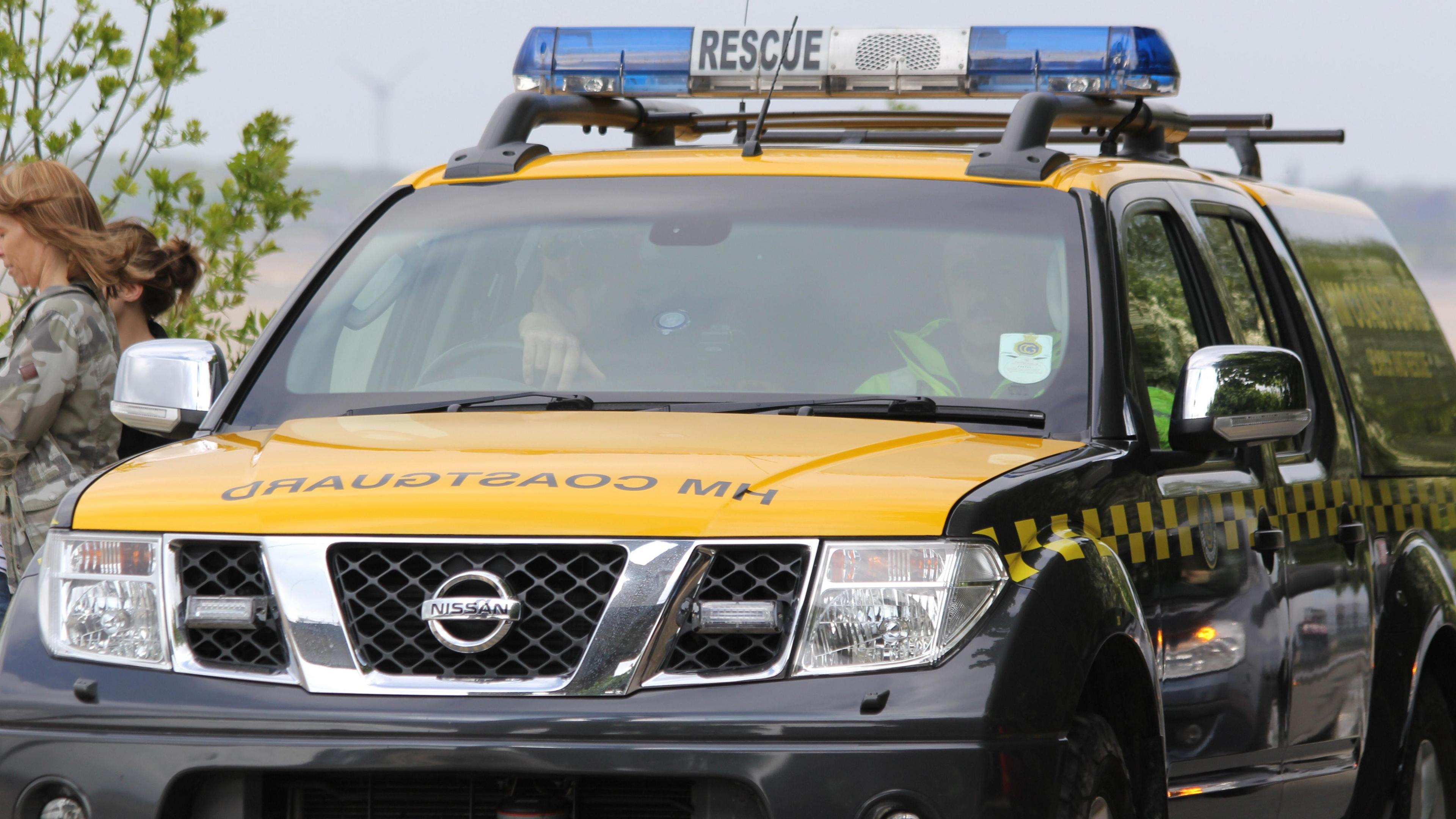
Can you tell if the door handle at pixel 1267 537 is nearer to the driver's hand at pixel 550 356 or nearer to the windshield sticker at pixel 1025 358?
the windshield sticker at pixel 1025 358

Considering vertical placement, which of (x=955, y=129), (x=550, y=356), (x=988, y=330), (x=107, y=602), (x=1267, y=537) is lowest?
(x=1267, y=537)

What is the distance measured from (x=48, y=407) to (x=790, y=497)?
117 inches

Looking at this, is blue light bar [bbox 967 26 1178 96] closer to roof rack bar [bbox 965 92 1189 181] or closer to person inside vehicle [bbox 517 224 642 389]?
roof rack bar [bbox 965 92 1189 181]

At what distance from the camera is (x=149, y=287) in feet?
21.8

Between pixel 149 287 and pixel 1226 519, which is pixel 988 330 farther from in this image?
pixel 149 287

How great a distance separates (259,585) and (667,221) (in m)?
1.55

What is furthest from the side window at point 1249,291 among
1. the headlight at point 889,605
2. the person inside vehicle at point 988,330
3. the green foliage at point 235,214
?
the green foliage at point 235,214

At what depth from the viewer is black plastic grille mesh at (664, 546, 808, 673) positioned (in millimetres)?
3238

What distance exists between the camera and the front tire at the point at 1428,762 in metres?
5.33

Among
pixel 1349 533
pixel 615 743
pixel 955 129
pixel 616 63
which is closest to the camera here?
pixel 615 743

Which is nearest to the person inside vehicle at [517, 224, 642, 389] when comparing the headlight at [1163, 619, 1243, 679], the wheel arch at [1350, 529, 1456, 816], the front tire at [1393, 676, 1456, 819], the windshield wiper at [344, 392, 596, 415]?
the windshield wiper at [344, 392, 596, 415]

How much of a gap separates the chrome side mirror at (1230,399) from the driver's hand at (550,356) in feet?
3.75

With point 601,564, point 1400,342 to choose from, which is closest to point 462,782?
point 601,564

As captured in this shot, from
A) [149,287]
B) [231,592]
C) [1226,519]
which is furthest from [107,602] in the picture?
[149,287]
